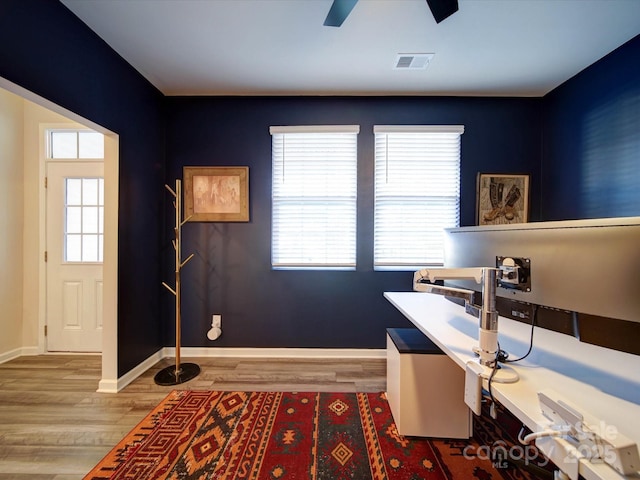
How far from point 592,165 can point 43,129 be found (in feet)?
17.4

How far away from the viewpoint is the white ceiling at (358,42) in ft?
5.28

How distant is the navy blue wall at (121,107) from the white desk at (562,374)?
Answer: 239cm

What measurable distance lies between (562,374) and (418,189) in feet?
6.77

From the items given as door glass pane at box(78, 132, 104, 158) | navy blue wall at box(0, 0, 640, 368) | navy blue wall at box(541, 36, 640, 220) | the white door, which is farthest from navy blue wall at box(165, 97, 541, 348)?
the white door

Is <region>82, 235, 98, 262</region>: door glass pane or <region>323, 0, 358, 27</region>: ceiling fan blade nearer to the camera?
<region>323, 0, 358, 27</region>: ceiling fan blade

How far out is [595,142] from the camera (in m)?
2.11

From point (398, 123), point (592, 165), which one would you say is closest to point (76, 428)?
point (398, 123)

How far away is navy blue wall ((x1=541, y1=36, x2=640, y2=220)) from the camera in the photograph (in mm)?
1866

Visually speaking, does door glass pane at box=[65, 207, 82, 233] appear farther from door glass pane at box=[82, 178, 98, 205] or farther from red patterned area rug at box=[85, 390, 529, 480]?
red patterned area rug at box=[85, 390, 529, 480]

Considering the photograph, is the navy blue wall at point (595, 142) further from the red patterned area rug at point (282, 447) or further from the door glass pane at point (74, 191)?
the door glass pane at point (74, 191)

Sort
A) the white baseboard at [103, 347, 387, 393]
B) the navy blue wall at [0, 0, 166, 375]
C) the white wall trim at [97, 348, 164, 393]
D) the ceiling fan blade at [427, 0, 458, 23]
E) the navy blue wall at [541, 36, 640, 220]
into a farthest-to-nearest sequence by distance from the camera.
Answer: the white baseboard at [103, 347, 387, 393]
the white wall trim at [97, 348, 164, 393]
the navy blue wall at [541, 36, 640, 220]
the navy blue wall at [0, 0, 166, 375]
the ceiling fan blade at [427, 0, 458, 23]

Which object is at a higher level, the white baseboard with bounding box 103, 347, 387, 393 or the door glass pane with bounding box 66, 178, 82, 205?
the door glass pane with bounding box 66, 178, 82, 205

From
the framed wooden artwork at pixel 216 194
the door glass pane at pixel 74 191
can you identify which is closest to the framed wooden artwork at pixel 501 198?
the framed wooden artwork at pixel 216 194

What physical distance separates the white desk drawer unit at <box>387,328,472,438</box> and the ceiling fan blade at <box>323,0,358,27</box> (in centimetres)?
203
